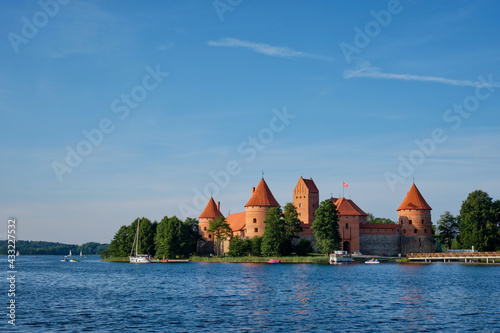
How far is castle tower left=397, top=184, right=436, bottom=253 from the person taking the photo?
285ft

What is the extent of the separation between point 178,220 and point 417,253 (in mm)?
40058

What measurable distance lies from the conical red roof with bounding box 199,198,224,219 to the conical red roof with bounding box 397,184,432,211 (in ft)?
113

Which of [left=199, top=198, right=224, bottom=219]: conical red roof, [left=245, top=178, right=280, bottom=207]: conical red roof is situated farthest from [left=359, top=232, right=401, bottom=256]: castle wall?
[left=199, top=198, right=224, bottom=219]: conical red roof

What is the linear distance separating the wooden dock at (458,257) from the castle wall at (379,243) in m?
6.53

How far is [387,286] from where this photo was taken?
3831cm

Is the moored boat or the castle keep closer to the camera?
the moored boat

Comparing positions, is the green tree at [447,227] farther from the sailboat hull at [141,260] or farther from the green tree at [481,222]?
the sailboat hull at [141,260]

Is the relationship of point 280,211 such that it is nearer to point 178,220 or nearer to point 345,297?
point 178,220

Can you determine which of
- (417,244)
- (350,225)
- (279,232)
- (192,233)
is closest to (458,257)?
(417,244)

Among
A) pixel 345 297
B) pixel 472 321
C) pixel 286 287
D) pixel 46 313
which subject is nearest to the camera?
pixel 472 321

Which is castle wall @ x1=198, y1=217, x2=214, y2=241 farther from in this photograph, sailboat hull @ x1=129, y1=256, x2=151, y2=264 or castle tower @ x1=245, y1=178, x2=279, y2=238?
sailboat hull @ x1=129, y1=256, x2=151, y2=264

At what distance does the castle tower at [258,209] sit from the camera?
84.7m

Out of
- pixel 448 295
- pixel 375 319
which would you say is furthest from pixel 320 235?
pixel 375 319

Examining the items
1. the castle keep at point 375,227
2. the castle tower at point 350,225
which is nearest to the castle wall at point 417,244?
the castle keep at point 375,227
